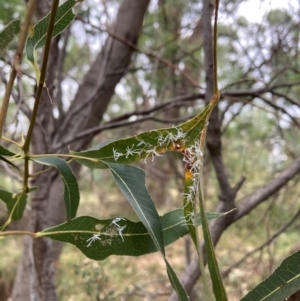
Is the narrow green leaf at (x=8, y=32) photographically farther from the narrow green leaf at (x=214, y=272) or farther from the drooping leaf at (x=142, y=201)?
the narrow green leaf at (x=214, y=272)

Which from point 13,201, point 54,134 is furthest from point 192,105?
point 13,201

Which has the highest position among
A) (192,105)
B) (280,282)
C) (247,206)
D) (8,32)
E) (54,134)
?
(192,105)

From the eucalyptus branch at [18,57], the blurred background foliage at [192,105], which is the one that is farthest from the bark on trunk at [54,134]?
the eucalyptus branch at [18,57]

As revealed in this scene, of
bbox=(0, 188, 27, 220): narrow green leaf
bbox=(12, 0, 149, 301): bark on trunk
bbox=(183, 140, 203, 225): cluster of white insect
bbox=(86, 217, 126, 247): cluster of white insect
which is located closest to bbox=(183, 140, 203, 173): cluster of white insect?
bbox=(183, 140, 203, 225): cluster of white insect

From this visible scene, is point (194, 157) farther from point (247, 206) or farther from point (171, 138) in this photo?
point (247, 206)

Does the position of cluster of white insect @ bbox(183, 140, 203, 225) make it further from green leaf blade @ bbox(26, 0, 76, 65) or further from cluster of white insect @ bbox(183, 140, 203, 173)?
green leaf blade @ bbox(26, 0, 76, 65)

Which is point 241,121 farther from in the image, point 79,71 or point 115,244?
point 115,244
